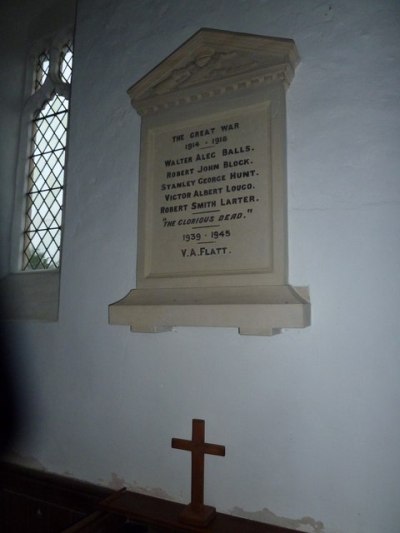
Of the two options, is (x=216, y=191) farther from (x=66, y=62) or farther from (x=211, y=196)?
(x=66, y=62)

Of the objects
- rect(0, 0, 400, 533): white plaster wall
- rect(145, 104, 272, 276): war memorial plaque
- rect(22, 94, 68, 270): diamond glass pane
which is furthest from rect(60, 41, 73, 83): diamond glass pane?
rect(145, 104, 272, 276): war memorial plaque

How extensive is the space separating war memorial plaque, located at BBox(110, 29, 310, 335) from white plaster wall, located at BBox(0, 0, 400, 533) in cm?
17

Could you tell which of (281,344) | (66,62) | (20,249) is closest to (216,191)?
(281,344)

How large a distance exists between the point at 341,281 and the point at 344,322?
0.19 m

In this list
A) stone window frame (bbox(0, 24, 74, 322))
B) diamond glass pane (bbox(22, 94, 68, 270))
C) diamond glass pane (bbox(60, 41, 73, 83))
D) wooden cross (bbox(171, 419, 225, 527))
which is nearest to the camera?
wooden cross (bbox(171, 419, 225, 527))

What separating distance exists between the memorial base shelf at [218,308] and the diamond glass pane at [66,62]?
2.27 metres

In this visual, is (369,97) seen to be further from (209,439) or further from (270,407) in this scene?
(209,439)

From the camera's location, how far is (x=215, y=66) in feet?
7.25

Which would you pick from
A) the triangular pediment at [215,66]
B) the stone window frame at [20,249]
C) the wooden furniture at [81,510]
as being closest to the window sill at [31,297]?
the stone window frame at [20,249]

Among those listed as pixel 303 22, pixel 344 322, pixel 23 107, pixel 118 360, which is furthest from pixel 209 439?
pixel 23 107

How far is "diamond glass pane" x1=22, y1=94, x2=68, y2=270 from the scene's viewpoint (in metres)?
3.20

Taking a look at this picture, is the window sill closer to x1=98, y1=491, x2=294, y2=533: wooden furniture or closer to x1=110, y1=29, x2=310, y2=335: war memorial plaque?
x1=110, y1=29, x2=310, y2=335: war memorial plaque

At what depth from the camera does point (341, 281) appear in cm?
190

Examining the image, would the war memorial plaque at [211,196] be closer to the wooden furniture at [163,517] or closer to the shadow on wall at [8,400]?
the wooden furniture at [163,517]
